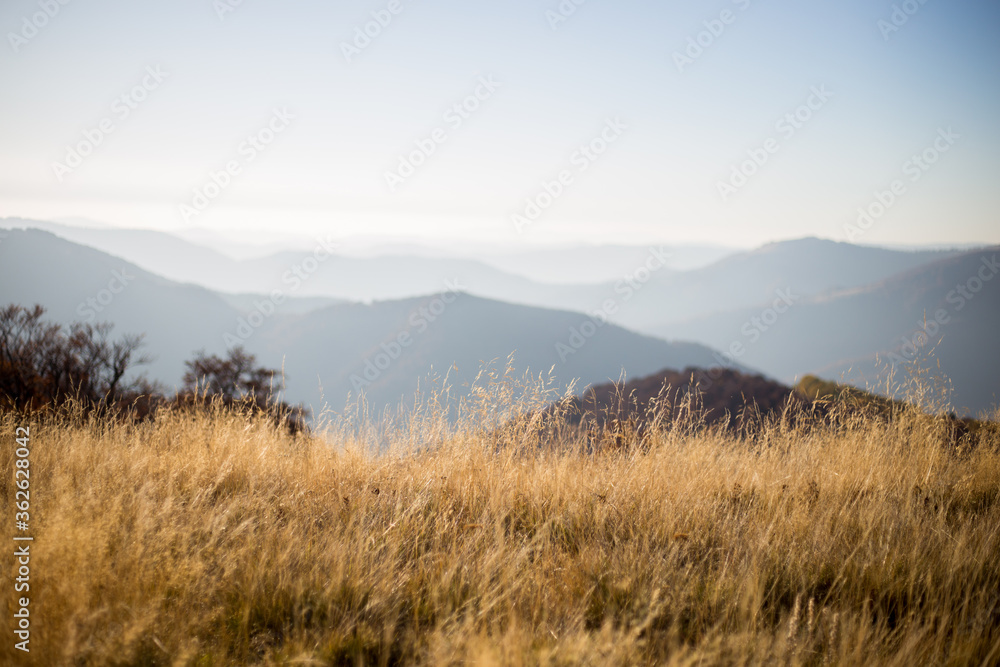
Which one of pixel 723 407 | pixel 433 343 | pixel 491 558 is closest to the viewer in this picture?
pixel 491 558

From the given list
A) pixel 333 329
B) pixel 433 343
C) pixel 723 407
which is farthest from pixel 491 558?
pixel 333 329

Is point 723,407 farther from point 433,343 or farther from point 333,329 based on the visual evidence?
point 333,329

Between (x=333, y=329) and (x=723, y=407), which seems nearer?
(x=723, y=407)

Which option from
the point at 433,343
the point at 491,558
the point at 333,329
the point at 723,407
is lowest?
the point at 491,558

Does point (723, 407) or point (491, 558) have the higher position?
point (723, 407)

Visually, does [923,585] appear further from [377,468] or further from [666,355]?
[666,355]

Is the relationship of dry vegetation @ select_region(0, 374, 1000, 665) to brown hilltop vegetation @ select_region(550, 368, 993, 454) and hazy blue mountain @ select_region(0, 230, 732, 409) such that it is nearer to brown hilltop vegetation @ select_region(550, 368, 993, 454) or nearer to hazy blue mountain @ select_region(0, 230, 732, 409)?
brown hilltop vegetation @ select_region(550, 368, 993, 454)

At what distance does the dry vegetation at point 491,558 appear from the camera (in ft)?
6.67

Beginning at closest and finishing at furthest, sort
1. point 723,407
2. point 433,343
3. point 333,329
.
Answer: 1. point 723,407
2. point 433,343
3. point 333,329

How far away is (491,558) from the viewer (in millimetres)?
2547

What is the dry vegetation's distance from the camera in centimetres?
203

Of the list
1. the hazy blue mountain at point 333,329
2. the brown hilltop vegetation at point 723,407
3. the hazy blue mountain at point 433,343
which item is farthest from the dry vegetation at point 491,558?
the hazy blue mountain at point 333,329

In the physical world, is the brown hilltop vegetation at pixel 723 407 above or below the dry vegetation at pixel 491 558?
above

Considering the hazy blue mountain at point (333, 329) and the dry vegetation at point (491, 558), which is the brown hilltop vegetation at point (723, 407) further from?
the hazy blue mountain at point (333, 329)
